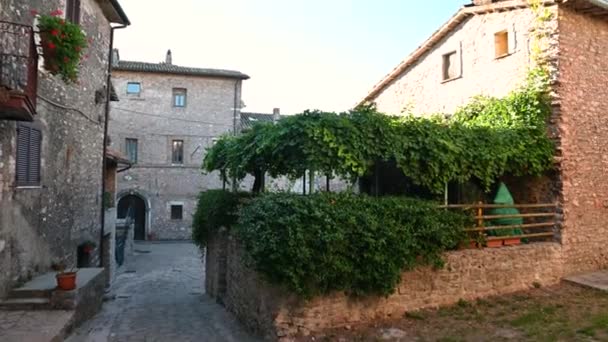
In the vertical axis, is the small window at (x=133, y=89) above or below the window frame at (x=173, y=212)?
above

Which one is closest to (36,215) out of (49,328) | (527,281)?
(49,328)

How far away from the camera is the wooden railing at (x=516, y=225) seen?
7992mm

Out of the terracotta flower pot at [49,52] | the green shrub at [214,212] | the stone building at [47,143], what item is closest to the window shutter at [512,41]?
the green shrub at [214,212]

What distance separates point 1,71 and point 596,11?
11.5 metres

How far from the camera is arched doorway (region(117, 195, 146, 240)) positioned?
23922 mm

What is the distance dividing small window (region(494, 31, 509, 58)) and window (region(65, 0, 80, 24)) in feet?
32.8

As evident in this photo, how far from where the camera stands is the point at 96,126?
11.6m

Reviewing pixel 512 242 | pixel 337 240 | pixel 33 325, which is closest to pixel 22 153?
pixel 33 325

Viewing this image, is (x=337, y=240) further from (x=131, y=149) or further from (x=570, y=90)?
(x=131, y=149)

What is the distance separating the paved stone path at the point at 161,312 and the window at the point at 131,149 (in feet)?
25.1

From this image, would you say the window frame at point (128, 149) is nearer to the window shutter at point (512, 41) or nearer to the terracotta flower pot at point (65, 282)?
the terracotta flower pot at point (65, 282)

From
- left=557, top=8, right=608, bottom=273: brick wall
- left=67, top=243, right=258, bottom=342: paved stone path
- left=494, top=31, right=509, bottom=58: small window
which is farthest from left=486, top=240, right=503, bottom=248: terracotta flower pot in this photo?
left=494, top=31, right=509, bottom=58: small window

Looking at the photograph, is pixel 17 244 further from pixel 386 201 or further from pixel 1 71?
pixel 386 201

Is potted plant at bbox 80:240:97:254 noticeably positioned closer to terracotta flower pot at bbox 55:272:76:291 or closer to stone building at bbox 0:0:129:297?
stone building at bbox 0:0:129:297
